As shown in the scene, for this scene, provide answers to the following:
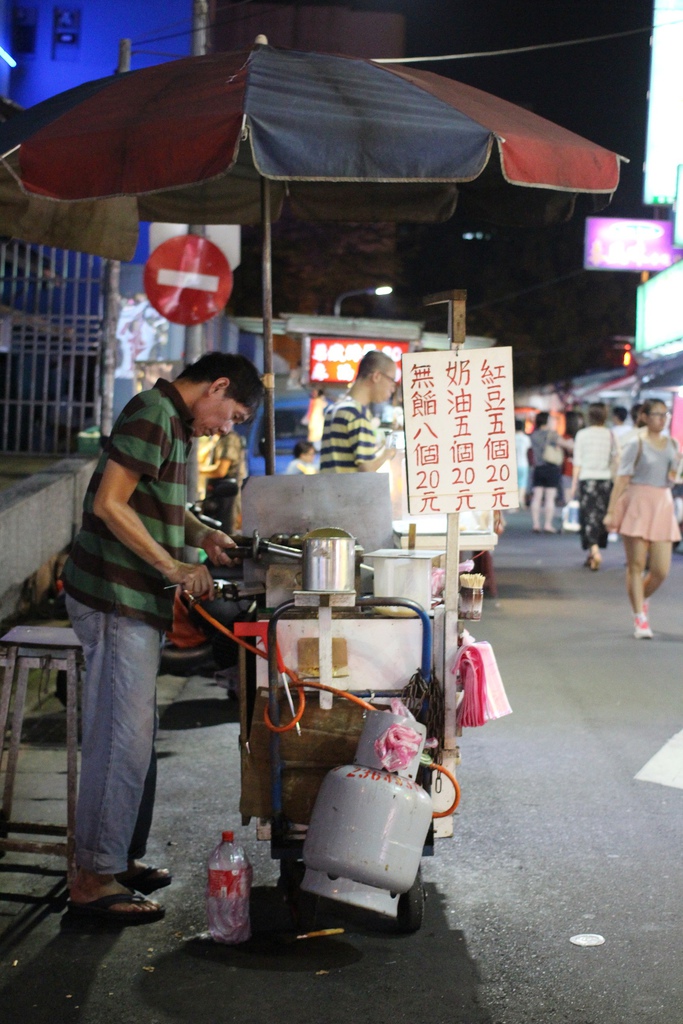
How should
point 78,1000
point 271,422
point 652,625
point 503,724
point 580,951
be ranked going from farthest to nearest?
point 652,625 → point 503,724 → point 271,422 → point 580,951 → point 78,1000

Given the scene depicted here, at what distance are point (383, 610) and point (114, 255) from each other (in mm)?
3435

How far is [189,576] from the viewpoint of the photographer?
13.5 feet

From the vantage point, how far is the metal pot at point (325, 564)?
156 inches

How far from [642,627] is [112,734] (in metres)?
7.09

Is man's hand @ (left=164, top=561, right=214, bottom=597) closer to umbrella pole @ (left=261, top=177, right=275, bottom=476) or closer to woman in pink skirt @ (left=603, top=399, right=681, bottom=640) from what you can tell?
umbrella pole @ (left=261, top=177, right=275, bottom=476)

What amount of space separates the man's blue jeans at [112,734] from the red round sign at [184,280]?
5902mm

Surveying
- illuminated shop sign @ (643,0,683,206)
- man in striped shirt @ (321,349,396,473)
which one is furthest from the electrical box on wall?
man in striped shirt @ (321,349,396,473)

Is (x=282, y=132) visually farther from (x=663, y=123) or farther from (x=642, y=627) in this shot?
(x=663, y=123)

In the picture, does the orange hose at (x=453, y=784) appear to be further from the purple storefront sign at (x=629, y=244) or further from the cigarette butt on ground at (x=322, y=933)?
the purple storefront sign at (x=629, y=244)

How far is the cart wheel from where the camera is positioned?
4.06 m

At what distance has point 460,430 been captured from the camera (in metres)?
4.27

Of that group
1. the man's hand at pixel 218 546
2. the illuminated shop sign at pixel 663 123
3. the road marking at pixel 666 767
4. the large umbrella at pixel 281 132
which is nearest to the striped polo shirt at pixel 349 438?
the large umbrella at pixel 281 132

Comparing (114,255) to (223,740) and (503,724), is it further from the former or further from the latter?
(503,724)

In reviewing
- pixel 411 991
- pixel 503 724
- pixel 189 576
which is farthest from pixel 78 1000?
pixel 503 724
